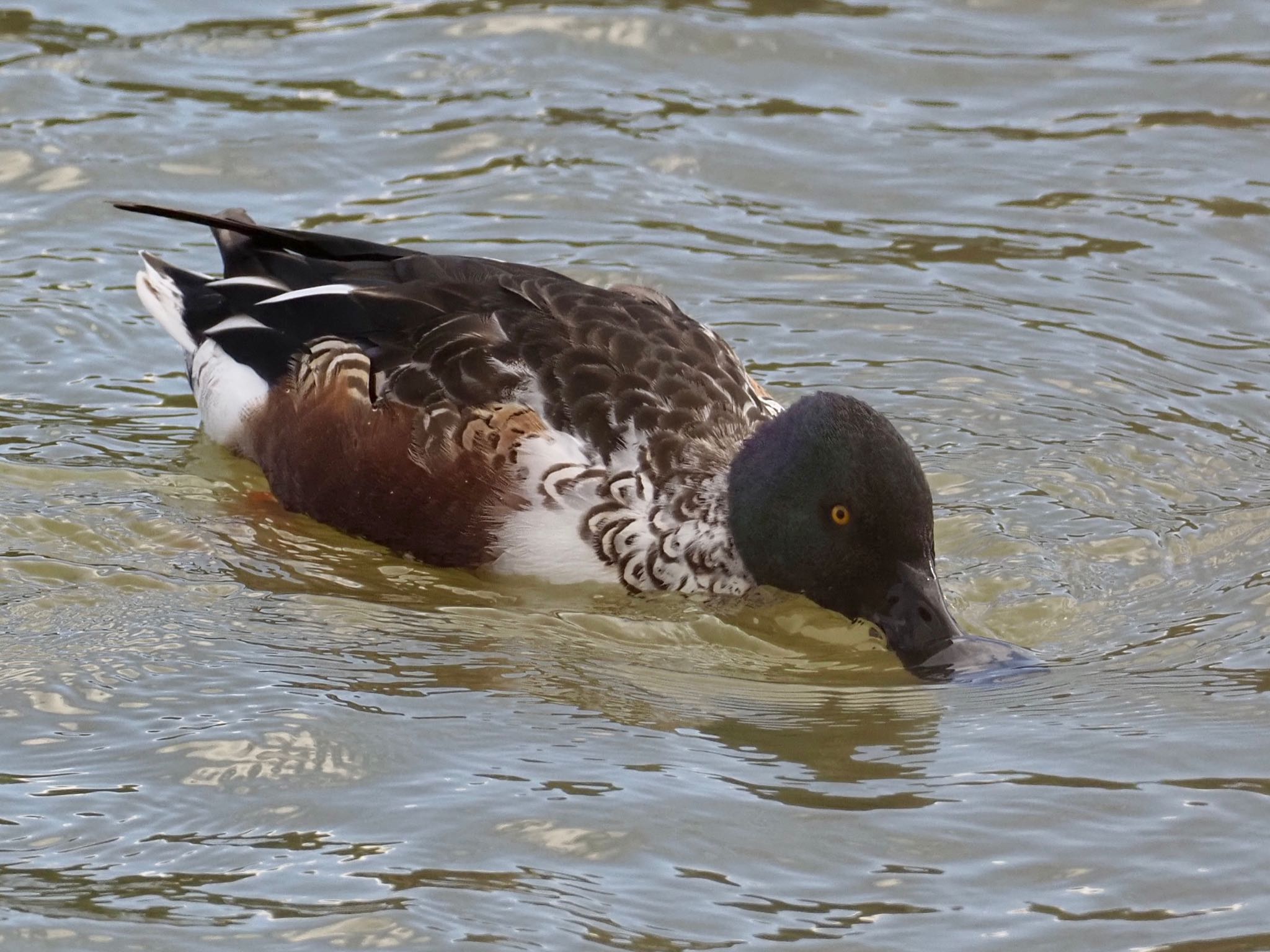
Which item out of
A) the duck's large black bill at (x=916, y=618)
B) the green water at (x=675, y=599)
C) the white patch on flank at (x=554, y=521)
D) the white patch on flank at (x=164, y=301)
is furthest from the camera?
the white patch on flank at (x=164, y=301)

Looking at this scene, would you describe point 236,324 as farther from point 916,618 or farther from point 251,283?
point 916,618

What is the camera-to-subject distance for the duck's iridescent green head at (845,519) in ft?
23.1

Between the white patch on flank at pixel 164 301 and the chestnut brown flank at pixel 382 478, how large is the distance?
1100 millimetres

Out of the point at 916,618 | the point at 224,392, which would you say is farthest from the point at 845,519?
the point at 224,392

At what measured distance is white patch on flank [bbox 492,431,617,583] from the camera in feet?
24.5

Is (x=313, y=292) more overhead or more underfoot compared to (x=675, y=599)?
more overhead

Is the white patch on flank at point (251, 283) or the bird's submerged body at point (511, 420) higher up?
the white patch on flank at point (251, 283)

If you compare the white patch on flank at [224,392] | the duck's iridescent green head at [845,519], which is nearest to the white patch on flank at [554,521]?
the duck's iridescent green head at [845,519]

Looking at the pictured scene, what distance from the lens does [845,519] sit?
7.20m

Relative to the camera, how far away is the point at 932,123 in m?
12.4

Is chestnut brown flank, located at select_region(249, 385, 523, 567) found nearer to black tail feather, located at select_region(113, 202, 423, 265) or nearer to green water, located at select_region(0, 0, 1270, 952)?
green water, located at select_region(0, 0, 1270, 952)

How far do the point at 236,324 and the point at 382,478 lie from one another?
4.63ft

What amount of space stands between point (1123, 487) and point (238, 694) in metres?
3.96

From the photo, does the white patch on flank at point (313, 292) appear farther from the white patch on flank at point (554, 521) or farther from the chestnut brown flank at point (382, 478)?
the white patch on flank at point (554, 521)
